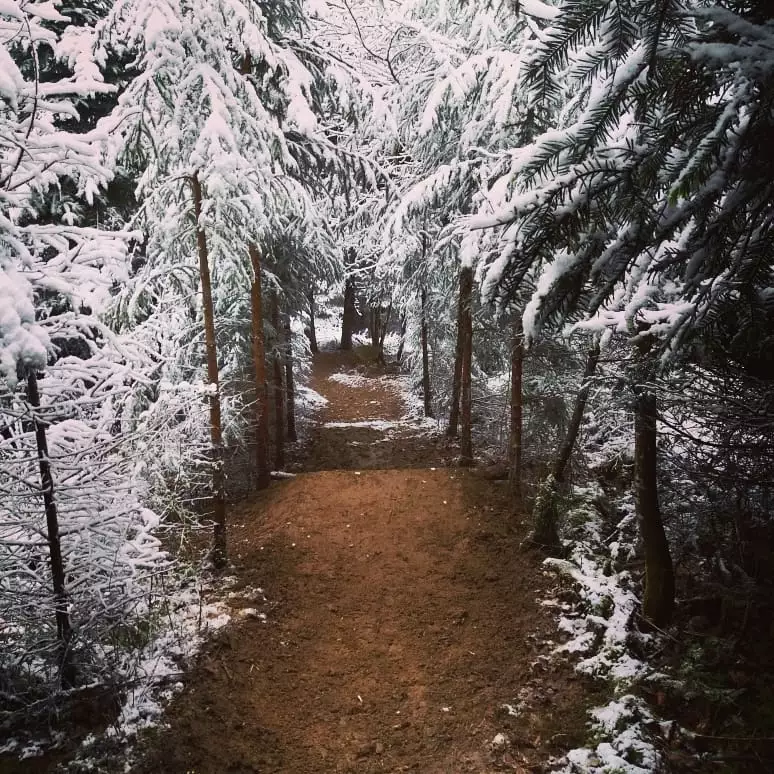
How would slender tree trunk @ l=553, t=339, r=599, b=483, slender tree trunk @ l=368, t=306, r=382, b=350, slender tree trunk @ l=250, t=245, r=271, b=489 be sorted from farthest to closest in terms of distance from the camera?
1. slender tree trunk @ l=368, t=306, r=382, b=350
2. slender tree trunk @ l=250, t=245, r=271, b=489
3. slender tree trunk @ l=553, t=339, r=599, b=483

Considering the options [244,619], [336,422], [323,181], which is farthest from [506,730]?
[336,422]

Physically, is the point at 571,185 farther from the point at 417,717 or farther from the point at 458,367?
the point at 458,367

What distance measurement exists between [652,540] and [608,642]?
1.32m

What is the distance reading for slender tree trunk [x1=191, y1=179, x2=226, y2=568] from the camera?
715 cm

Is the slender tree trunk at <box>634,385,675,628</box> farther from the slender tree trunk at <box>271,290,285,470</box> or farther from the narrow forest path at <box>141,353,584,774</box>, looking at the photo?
the slender tree trunk at <box>271,290,285,470</box>

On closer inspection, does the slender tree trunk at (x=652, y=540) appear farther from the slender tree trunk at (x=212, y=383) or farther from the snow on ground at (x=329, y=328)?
the snow on ground at (x=329, y=328)

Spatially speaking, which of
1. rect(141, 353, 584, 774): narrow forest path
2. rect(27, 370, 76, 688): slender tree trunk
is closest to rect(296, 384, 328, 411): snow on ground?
rect(141, 353, 584, 774): narrow forest path

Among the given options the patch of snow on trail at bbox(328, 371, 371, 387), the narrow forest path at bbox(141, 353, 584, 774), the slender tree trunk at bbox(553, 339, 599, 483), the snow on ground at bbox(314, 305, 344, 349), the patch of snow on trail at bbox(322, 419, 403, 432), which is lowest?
the patch of snow on trail at bbox(328, 371, 371, 387)

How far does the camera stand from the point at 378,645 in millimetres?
6531

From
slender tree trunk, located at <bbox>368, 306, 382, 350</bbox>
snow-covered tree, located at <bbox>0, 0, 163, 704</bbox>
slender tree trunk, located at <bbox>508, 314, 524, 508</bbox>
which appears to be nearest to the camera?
snow-covered tree, located at <bbox>0, 0, 163, 704</bbox>

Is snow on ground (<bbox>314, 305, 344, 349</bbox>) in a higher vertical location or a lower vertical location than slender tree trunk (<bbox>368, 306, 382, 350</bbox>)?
lower

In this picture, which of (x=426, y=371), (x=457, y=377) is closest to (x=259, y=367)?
(x=457, y=377)

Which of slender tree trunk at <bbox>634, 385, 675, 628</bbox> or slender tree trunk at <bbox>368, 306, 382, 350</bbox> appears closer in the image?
slender tree trunk at <bbox>634, 385, 675, 628</bbox>

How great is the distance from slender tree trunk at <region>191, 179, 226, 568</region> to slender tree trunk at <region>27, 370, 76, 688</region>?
2.78 metres
